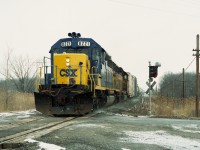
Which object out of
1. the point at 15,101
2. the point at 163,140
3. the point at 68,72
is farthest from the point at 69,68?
the point at 163,140

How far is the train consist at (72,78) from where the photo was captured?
13836 mm

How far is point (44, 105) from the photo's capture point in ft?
45.9

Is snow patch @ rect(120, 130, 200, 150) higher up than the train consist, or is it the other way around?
the train consist

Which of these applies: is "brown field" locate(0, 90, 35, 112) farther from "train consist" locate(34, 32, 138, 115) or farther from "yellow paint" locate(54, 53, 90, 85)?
"yellow paint" locate(54, 53, 90, 85)

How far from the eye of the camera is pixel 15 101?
20922mm

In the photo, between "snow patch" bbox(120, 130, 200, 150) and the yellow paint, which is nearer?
"snow patch" bbox(120, 130, 200, 150)

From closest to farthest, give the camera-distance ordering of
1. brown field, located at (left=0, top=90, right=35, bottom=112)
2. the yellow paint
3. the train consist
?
the train consist, the yellow paint, brown field, located at (left=0, top=90, right=35, bottom=112)

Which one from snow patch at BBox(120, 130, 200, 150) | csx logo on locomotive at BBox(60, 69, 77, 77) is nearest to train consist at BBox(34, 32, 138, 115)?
csx logo on locomotive at BBox(60, 69, 77, 77)

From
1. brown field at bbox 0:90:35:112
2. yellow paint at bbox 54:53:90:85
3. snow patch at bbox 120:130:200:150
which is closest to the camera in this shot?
snow patch at bbox 120:130:200:150

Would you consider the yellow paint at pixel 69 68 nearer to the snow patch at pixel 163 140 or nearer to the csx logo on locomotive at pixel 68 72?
the csx logo on locomotive at pixel 68 72

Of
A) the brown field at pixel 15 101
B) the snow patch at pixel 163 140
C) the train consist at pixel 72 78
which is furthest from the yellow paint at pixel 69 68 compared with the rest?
the snow patch at pixel 163 140

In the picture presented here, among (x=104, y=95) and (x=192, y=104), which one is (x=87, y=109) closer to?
(x=104, y=95)

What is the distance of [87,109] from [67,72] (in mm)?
2138

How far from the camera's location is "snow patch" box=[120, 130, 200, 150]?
673cm
